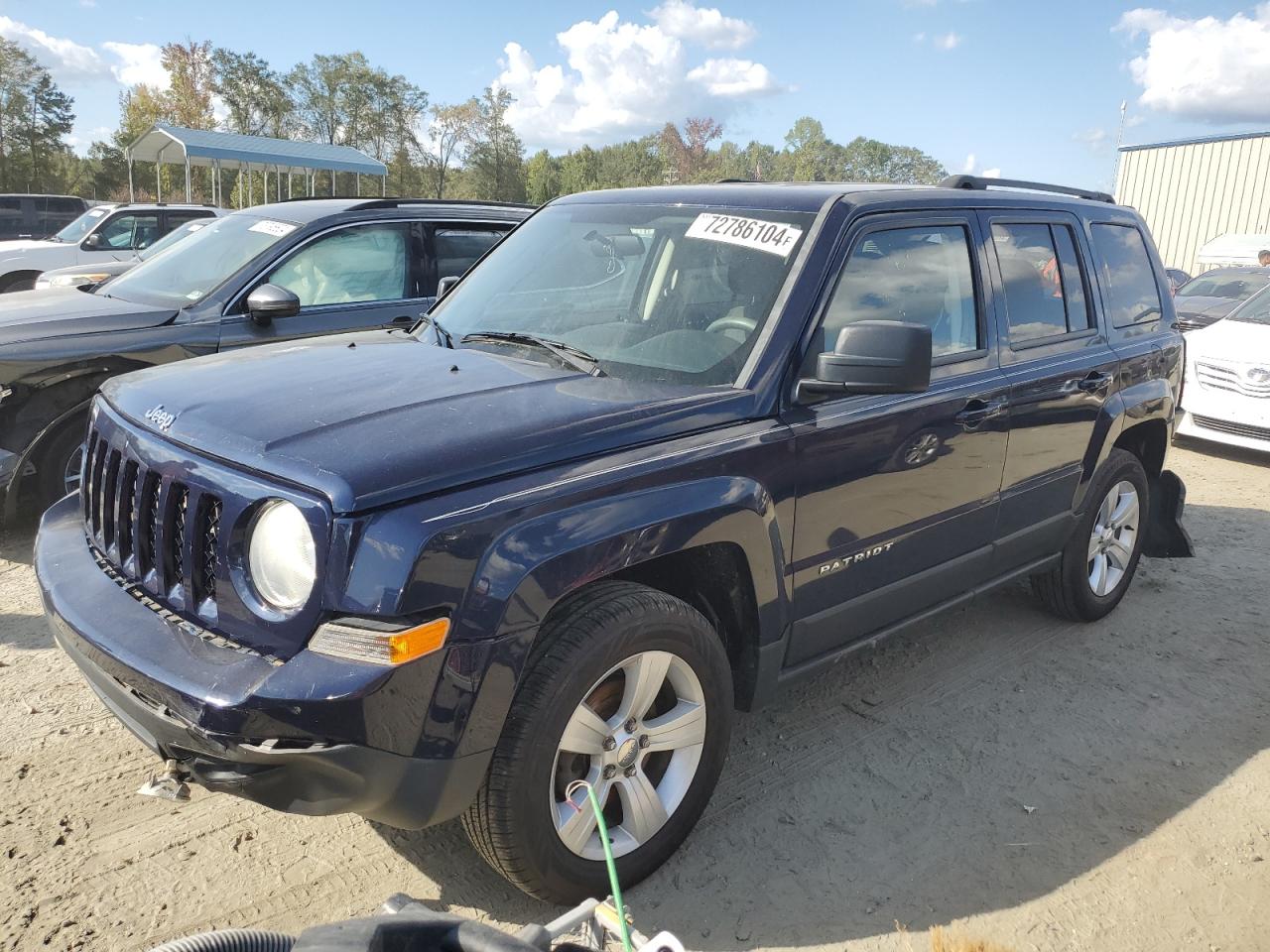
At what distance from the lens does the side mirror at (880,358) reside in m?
2.75

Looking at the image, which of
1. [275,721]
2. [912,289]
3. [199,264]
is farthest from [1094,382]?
[199,264]

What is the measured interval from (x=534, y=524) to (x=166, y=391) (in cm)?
133

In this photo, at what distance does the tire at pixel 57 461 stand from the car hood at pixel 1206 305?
11.5 metres

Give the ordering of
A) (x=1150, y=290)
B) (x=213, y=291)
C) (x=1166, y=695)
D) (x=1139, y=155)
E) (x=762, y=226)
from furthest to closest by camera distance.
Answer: (x=1139, y=155)
(x=213, y=291)
(x=1150, y=290)
(x=1166, y=695)
(x=762, y=226)

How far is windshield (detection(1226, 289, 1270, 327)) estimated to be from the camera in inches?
365

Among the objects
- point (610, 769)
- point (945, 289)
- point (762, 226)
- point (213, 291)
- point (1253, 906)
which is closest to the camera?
point (610, 769)

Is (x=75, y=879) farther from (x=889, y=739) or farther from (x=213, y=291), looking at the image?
(x=213, y=291)

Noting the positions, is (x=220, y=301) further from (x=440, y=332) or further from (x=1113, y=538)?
(x=1113, y=538)

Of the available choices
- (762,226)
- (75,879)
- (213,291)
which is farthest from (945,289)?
(213,291)

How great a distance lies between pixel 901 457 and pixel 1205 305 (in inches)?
460

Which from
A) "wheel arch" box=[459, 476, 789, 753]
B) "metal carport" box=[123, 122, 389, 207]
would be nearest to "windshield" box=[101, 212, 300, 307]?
"wheel arch" box=[459, 476, 789, 753]

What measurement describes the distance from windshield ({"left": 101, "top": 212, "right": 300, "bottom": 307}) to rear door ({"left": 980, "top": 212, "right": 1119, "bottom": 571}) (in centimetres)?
416

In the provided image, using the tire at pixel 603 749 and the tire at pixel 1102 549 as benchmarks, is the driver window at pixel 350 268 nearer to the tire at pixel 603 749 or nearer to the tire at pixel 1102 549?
the tire at pixel 603 749

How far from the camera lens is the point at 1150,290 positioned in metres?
4.87
